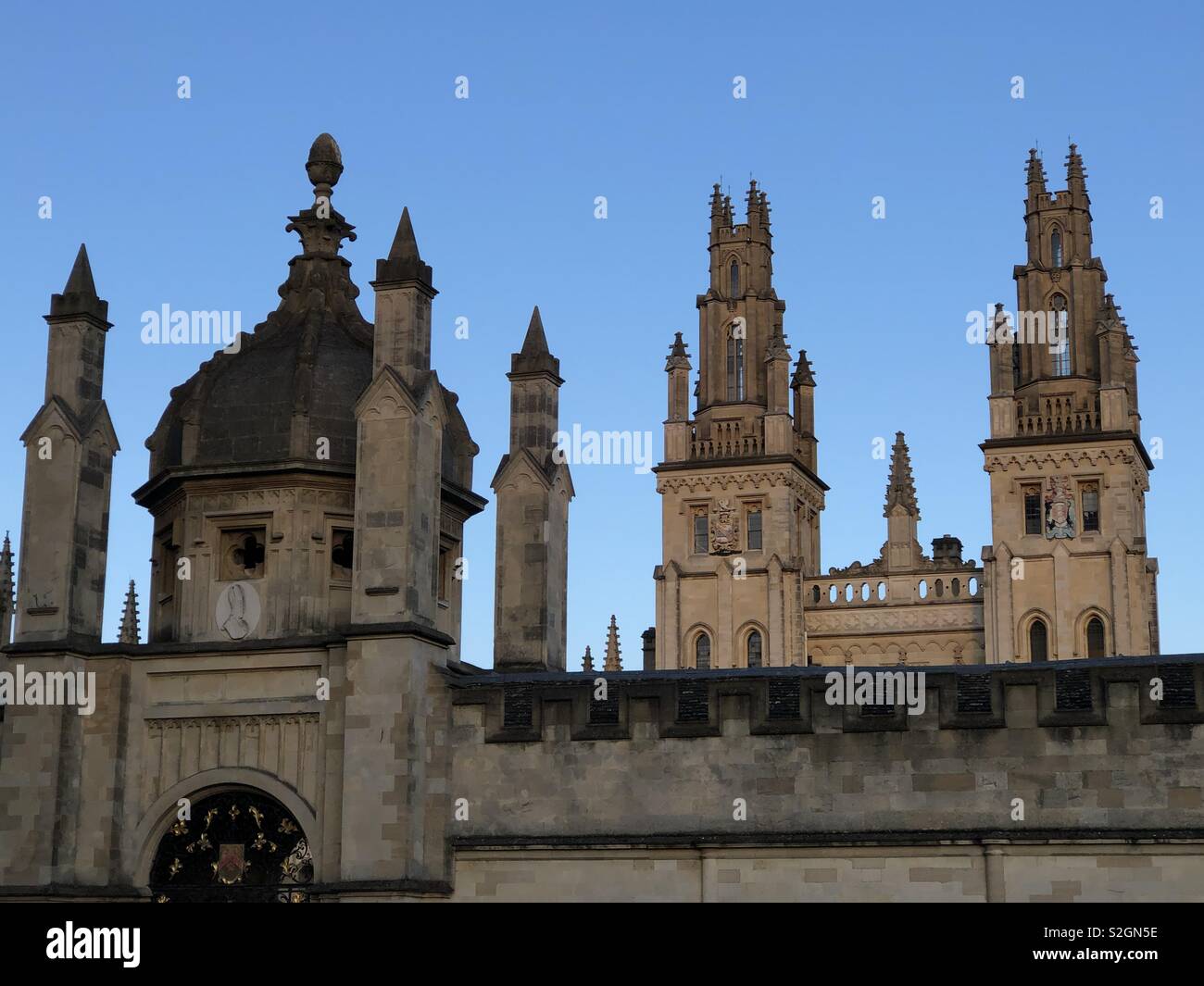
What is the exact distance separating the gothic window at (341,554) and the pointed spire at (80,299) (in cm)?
425

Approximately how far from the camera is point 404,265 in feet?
83.3

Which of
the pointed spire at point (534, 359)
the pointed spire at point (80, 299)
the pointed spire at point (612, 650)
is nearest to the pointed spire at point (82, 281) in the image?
the pointed spire at point (80, 299)

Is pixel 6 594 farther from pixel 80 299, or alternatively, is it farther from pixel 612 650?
pixel 612 650

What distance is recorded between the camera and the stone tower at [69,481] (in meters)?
25.6

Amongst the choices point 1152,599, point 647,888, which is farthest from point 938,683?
point 1152,599

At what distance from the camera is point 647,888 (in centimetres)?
2348

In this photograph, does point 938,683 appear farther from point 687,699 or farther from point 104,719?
point 104,719

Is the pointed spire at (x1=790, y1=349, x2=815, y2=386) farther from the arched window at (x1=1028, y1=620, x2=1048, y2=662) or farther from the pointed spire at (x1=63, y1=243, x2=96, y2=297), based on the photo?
the pointed spire at (x1=63, y1=243, x2=96, y2=297)

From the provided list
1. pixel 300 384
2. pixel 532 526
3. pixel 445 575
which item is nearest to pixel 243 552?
pixel 300 384

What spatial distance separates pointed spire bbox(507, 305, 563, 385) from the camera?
91.9 ft

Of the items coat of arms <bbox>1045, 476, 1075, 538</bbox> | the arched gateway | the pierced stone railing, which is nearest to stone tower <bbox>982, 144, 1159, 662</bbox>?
coat of arms <bbox>1045, 476, 1075, 538</bbox>

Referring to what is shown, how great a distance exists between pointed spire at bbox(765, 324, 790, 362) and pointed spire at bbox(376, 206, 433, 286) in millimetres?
68055
